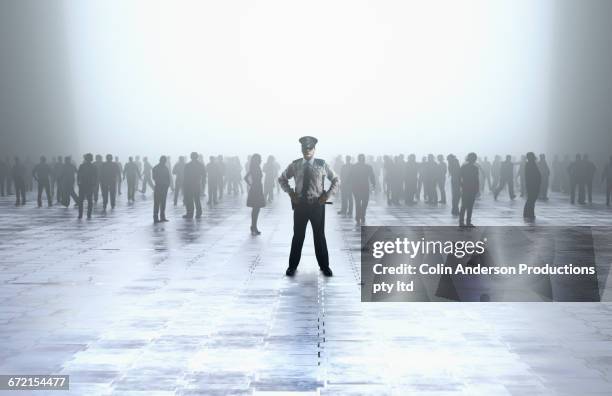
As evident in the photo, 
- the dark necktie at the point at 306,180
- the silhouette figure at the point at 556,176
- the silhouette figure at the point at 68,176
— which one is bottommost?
the silhouette figure at the point at 556,176

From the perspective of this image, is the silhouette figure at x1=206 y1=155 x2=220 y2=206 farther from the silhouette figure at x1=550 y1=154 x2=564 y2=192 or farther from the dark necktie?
the dark necktie

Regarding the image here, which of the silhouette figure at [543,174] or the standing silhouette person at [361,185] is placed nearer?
the standing silhouette person at [361,185]

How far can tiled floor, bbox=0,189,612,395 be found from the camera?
608cm

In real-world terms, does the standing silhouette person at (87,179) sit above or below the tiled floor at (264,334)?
above

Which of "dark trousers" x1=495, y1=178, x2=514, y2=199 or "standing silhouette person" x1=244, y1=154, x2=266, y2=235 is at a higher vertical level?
"standing silhouette person" x1=244, y1=154, x2=266, y2=235

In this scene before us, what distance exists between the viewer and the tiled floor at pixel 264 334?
6082 millimetres

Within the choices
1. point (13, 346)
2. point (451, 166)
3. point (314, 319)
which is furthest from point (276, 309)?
point (451, 166)

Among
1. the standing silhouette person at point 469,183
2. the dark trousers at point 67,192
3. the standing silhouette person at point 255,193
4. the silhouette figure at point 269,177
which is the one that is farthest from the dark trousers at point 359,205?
the silhouette figure at point 269,177

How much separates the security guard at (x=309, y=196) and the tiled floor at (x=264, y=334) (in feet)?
1.12

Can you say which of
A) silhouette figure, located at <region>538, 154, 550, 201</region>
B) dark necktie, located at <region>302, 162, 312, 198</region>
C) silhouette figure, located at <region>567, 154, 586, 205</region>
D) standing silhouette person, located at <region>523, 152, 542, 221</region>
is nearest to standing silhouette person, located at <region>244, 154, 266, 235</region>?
dark necktie, located at <region>302, 162, 312, 198</region>

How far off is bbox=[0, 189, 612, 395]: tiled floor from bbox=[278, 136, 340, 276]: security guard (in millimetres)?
341

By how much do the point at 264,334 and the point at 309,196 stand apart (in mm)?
4192

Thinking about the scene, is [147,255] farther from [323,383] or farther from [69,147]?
[69,147]

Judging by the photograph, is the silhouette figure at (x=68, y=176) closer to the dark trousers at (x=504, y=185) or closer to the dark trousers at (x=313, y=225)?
the dark trousers at (x=504, y=185)
